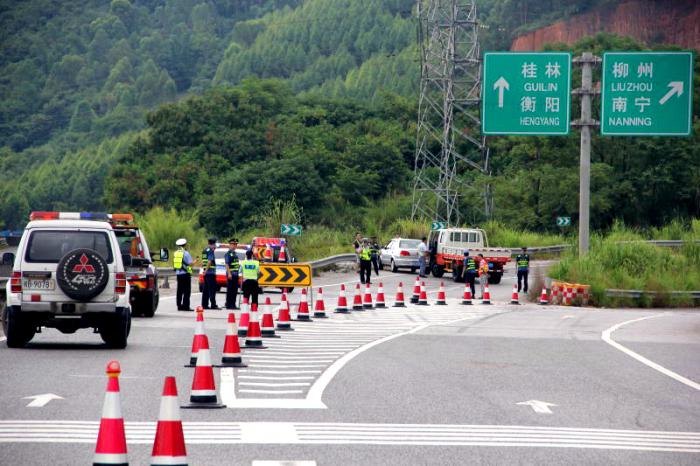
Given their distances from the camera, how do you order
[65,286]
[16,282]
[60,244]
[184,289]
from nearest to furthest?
[65,286]
[16,282]
[60,244]
[184,289]

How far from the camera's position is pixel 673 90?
38750mm

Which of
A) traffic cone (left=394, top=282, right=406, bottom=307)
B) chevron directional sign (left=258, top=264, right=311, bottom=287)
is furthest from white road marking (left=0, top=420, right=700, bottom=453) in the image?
traffic cone (left=394, top=282, right=406, bottom=307)

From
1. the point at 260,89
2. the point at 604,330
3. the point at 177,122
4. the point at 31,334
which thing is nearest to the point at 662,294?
the point at 604,330

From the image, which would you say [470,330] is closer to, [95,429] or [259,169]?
[95,429]

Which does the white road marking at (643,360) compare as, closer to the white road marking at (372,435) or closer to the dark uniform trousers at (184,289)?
Result: the white road marking at (372,435)

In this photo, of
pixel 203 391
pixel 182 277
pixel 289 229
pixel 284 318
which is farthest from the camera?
pixel 289 229

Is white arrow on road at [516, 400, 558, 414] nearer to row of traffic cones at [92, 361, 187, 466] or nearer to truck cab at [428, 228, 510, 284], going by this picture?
row of traffic cones at [92, 361, 187, 466]

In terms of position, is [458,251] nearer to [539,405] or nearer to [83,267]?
[83,267]

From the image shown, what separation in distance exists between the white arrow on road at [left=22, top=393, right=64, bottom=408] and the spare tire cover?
16.9 feet

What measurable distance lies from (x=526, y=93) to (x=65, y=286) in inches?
946

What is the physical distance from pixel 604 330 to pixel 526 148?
55.9m

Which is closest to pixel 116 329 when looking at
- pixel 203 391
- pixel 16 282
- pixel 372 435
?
pixel 16 282

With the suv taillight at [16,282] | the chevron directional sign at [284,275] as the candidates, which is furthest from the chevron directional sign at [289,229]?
the suv taillight at [16,282]

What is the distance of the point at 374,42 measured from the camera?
200 metres
